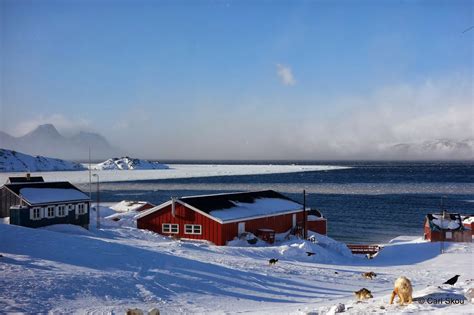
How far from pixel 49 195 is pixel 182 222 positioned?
10.4 m

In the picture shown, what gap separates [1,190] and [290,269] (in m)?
24.4

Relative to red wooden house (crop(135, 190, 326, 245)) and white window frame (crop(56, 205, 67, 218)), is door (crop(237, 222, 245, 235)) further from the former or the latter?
white window frame (crop(56, 205, 67, 218))

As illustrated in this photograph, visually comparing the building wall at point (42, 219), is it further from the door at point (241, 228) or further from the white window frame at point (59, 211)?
the door at point (241, 228)

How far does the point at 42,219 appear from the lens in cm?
3650

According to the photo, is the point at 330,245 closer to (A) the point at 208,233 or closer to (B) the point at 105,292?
(A) the point at 208,233

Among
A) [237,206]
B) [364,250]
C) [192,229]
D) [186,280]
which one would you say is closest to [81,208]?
[192,229]

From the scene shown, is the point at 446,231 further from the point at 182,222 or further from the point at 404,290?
the point at 404,290

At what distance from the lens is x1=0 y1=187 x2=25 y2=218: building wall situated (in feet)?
120

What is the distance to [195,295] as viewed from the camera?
19281 mm

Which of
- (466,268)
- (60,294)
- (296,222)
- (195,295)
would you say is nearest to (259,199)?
(296,222)

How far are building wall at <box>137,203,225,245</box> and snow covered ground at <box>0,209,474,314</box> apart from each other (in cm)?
428

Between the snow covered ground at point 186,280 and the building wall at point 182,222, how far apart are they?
428 centimetres

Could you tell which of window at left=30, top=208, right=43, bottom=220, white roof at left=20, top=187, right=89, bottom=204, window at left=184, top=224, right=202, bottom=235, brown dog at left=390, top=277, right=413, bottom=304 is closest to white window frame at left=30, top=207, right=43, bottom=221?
window at left=30, top=208, right=43, bottom=220

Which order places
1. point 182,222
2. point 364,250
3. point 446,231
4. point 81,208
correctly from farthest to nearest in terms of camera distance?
point 446,231 < point 364,250 < point 81,208 < point 182,222
